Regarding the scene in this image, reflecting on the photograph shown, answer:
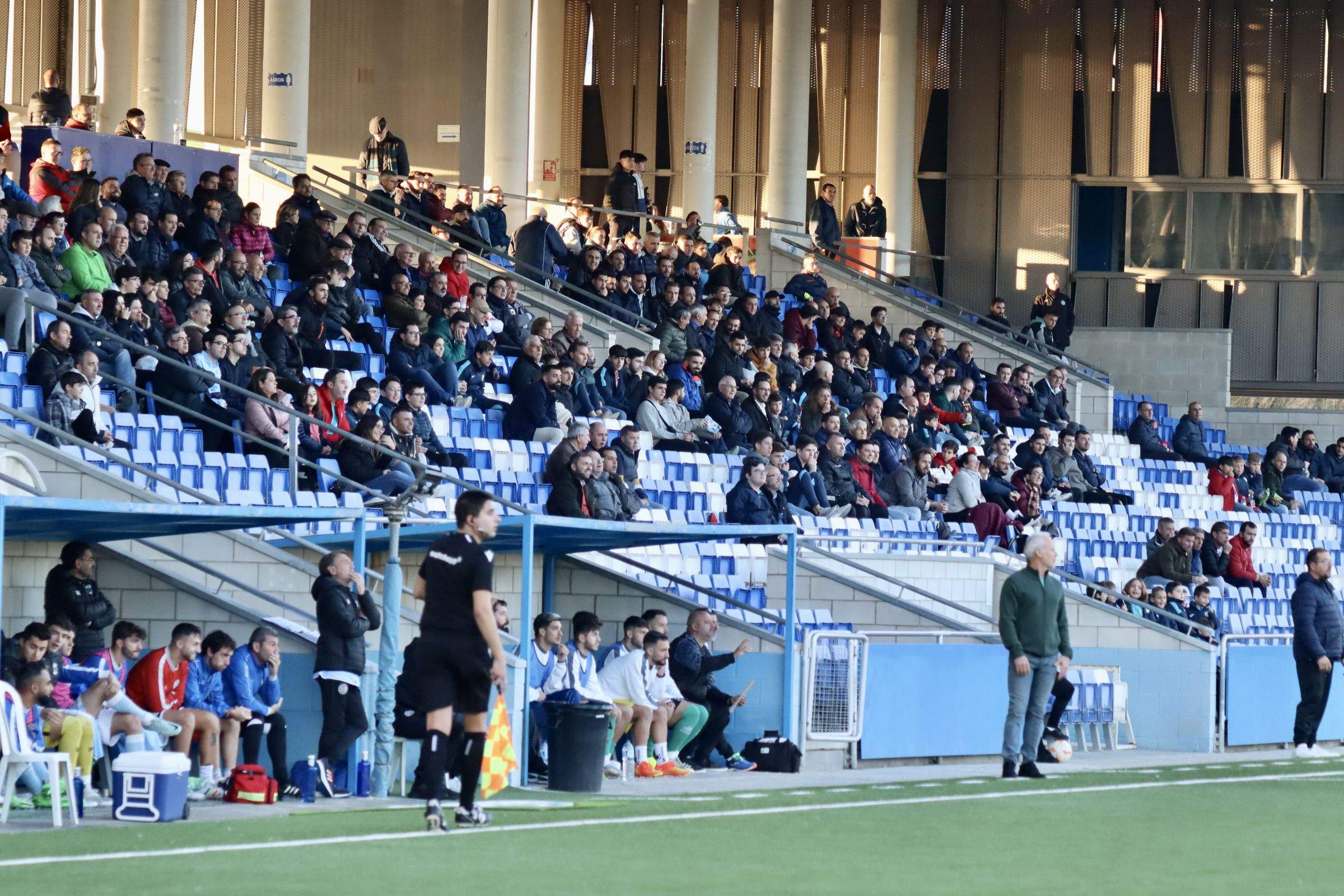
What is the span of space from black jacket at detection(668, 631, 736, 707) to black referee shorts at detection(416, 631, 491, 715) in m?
5.47

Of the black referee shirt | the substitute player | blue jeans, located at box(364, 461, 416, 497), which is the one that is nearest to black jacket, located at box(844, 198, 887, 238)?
blue jeans, located at box(364, 461, 416, 497)

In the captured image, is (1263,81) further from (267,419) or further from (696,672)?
(267,419)

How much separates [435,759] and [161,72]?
16.2m

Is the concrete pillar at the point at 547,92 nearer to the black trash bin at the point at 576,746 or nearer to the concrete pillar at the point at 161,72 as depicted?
the concrete pillar at the point at 161,72

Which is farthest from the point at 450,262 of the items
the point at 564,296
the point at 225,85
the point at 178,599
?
the point at 225,85

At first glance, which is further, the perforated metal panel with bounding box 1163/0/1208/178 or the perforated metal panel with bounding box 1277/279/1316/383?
the perforated metal panel with bounding box 1163/0/1208/178

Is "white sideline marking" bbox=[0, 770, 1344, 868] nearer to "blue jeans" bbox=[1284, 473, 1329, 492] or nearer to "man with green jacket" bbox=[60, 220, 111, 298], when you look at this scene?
"man with green jacket" bbox=[60, 220, 111, 298]

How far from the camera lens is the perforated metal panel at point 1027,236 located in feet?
121

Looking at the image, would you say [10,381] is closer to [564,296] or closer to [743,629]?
[743,629]

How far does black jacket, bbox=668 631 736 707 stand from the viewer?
594 inches

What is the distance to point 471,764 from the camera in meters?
9.73

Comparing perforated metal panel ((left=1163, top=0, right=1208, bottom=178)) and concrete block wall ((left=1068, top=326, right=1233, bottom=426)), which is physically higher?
perforated metal panel ((left=1163, top=0, right=1208, bottom=178))

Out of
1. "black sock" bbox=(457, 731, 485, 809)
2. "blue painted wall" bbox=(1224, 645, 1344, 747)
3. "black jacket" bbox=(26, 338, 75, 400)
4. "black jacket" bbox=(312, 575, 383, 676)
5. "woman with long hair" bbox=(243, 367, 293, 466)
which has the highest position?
"black jacket" bbox=(26, 338, 75, 400)

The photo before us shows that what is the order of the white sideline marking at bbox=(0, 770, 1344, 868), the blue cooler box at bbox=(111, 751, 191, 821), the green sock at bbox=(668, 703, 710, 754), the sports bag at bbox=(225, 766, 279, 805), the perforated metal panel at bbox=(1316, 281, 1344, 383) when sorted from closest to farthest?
the white sideline marking at bbox=(0, 770, 1344, 868), the blue cooler box at bbox=(111, 751, 191, 821), the sports bag at bbox=(225, 766, 279, 805), the green sock at bbox=(668, 703, 710, 754), the perforated metal panel at bbox=(1316, 281, 1344, 383)
